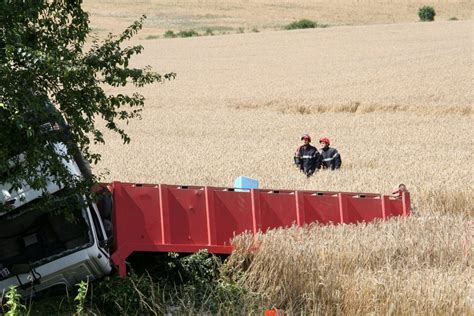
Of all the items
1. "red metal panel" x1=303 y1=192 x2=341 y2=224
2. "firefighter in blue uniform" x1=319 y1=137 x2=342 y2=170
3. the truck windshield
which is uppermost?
the truck windshield

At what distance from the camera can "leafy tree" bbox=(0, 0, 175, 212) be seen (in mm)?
7695

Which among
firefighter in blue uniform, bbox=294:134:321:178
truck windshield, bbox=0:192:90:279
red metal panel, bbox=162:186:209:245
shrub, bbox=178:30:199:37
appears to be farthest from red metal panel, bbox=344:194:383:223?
shrub, bbox=178:30:199:37

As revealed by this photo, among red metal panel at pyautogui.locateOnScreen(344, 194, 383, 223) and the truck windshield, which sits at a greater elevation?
the truck windshield

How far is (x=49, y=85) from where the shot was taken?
8.42 meters

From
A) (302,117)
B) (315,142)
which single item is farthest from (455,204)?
(302,117)

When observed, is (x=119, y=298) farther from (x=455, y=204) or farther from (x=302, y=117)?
(x=302, y=117)

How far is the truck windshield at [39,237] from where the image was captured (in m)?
9.51

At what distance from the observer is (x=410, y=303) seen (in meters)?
9.14

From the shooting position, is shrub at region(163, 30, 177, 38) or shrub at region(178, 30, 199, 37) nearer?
shrub at region(163, 30, 177, 38)

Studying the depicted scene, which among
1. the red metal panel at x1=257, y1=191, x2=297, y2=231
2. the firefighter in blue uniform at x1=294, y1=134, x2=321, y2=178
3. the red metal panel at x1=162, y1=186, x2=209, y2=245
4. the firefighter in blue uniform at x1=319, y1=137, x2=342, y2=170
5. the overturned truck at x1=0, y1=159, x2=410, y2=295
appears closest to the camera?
the overturned truck at x1=0, y1=159, x2=410, y2=295

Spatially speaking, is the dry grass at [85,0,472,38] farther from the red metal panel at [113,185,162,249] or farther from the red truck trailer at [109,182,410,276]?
the red metal panel at [113,185,162,249]

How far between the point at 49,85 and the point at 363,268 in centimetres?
422

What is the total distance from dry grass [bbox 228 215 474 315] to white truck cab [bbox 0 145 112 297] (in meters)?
1.77

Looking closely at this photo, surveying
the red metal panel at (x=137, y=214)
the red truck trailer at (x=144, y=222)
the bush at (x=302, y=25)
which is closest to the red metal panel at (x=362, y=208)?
the red truck trailer at (x=144, y=222)
